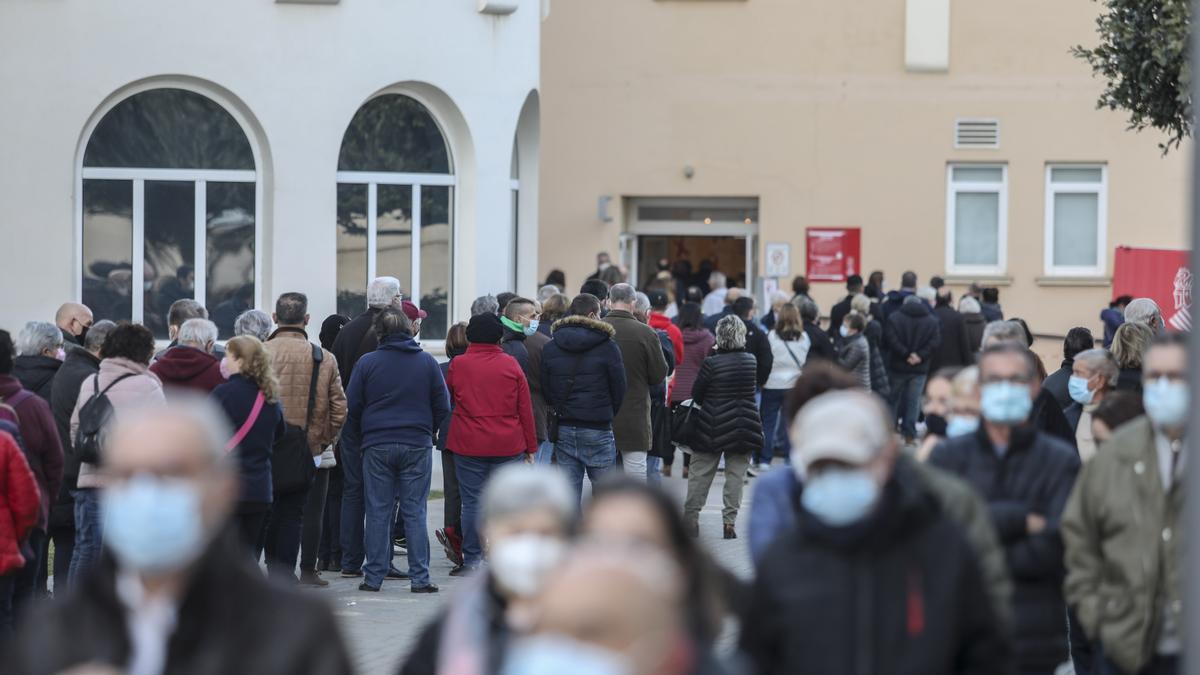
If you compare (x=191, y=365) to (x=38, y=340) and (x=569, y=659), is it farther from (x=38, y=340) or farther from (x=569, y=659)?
(x=569, y=659)

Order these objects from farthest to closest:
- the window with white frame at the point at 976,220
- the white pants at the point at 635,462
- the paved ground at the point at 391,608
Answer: the window with white frame at the point at 976,220 → the white pants at the point at 635,462 → the paved ground at the point at 391,608

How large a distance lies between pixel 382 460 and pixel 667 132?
15449 mm

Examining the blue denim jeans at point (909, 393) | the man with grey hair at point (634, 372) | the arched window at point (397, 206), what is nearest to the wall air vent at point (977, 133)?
the blue denim jeans at point (909, 393)

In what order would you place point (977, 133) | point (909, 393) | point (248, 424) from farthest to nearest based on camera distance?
point (977, 133) → point (909, 393) → point (248, 424)

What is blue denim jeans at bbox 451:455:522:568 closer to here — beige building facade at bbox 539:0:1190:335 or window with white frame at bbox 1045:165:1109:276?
beige building facade at bbox 539:0:1190:335

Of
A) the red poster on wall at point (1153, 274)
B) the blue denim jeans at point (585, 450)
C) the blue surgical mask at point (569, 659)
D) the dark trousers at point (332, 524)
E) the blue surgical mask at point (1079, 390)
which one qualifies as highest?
the red poster on wall at point (1153, 274)

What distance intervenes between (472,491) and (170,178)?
529 cm

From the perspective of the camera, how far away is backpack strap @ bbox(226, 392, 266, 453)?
34.7ft

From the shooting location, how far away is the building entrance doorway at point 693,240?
2758 cm

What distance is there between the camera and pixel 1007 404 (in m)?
6.61

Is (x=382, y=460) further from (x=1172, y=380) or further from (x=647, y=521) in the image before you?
(x=647, y=521)

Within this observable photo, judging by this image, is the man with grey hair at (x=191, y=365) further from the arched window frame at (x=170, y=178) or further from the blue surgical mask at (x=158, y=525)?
the blue surgical mask at (x=158, y=525)

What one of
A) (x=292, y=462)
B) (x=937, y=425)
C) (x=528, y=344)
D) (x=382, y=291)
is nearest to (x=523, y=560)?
(x=937, y=425)

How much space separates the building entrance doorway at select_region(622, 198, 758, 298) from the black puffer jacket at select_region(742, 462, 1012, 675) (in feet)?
73.0
